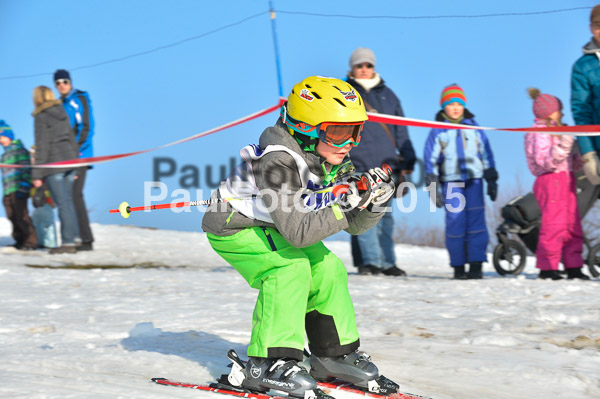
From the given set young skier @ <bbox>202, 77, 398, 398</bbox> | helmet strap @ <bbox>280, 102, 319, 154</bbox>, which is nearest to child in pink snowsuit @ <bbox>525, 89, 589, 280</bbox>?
young skier @ <bbox>202, 77, 398, 398</bbox>

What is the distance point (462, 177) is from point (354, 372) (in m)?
4.45

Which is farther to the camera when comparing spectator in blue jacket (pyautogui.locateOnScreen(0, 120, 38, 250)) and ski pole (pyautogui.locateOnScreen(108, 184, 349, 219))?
spectator in blue jacket (pyautogui.locateOnScreen(0, 120, 38, 250))

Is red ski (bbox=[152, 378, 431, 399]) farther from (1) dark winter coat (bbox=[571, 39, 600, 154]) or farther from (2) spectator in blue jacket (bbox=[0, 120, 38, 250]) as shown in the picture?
(2) spectator in blue jacket (bbox=[0, 120, 38, 250])

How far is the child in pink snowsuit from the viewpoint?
6.92 metres

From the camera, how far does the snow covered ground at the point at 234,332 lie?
3.09 m

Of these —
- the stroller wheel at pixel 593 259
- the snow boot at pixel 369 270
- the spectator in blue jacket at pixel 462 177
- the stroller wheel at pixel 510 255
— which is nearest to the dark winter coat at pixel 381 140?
the spectator in blue jacket at pixel 462 177

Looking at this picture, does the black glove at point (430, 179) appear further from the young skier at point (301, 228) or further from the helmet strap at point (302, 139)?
the helmet strap at point (302, 139)

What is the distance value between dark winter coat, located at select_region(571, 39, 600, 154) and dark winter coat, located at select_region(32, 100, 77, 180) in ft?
20.5

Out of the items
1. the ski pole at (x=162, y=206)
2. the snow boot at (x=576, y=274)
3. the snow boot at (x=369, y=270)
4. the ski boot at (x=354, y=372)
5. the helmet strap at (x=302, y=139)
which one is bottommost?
the snow boot at (x=576, y=274)

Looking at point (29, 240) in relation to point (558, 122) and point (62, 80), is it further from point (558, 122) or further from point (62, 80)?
point (558, 122)

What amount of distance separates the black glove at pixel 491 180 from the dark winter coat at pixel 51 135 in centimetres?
529

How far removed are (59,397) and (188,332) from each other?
1.72 m

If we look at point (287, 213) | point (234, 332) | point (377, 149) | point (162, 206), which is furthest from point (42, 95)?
point (287, 213)

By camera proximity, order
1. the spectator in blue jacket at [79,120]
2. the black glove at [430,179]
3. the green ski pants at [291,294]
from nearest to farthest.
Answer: the green ski pants at [291,294], the black glove at [430,179], the spectator in blue jacket at [79,120]
